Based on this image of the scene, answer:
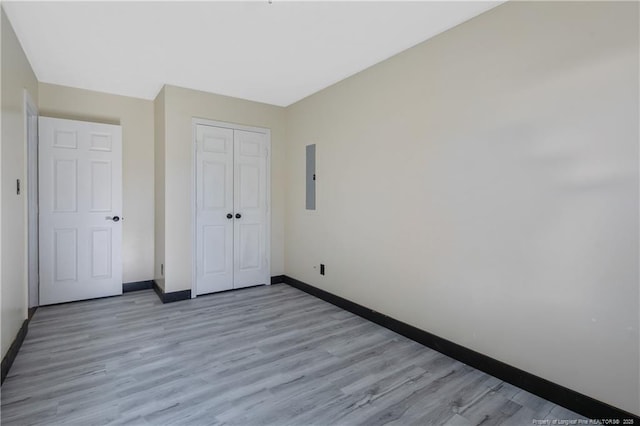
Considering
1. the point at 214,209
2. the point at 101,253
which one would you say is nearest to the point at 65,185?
the point at 101,253

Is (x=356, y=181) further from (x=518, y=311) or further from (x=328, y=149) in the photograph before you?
(x=518, y=311)

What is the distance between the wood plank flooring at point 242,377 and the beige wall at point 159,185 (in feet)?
2.94

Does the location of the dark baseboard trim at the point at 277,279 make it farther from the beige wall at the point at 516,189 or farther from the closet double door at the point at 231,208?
the beige wall at the point at 516,189

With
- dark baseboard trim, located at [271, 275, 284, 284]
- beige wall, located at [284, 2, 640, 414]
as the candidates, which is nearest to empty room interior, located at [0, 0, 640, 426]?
beige wall, located at [284, 2, 640, 414]

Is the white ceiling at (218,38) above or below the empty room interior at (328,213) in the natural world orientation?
above

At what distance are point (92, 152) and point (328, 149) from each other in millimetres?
2868

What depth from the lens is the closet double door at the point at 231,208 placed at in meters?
4.13

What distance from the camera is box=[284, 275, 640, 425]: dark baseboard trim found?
5.91ft

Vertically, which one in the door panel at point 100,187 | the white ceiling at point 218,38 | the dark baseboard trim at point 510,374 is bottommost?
the dark baseboard trim at point 510,374

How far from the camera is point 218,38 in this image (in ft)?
8.90

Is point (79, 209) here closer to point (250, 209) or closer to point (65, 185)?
point (65, 185)

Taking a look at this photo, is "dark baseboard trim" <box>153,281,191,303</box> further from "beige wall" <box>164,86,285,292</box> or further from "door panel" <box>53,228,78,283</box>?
"door panel" <box>53,228,78,283</box>

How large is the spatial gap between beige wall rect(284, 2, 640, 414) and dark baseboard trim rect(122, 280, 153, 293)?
9.74 feet

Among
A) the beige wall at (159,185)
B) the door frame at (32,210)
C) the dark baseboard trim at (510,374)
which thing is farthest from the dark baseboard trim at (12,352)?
the dark baseboard trim at (510,374)
